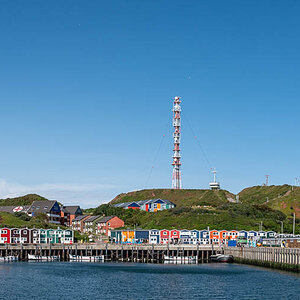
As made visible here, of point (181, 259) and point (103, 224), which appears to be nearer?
point (181, 259)

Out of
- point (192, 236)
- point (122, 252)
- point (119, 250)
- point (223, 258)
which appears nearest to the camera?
point (223, 258)

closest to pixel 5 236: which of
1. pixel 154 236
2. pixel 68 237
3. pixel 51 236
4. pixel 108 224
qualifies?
pixel 51 236

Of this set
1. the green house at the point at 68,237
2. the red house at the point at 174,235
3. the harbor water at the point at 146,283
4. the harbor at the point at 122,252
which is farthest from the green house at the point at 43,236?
the harbor water at the point at 146,283

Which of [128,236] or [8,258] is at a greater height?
[128,236]

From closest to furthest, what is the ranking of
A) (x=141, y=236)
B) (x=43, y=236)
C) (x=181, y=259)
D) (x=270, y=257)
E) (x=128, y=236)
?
1. (x=270, y=257)
2. (x=181, y=259)
3. (x=43, y=236)
4. (x=141, y=236)
5. (x=128, y=236)

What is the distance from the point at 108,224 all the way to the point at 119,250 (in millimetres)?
44060

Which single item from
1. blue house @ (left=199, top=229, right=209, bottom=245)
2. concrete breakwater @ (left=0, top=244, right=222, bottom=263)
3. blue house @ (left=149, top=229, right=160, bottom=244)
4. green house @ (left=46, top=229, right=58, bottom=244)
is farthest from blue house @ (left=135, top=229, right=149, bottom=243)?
green house @ (left=46, top=229, right=58, bottom=244)

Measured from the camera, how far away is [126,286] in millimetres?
80625

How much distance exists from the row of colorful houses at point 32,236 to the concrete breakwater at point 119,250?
11.6 metres

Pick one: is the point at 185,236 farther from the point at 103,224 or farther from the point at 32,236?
the point at 32,236

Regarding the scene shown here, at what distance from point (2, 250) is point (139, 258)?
35039mm

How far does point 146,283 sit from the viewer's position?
83938 mm

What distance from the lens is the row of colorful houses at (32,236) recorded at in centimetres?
15250

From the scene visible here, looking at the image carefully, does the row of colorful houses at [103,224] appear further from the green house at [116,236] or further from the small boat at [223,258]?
the small boat at [223,258]
